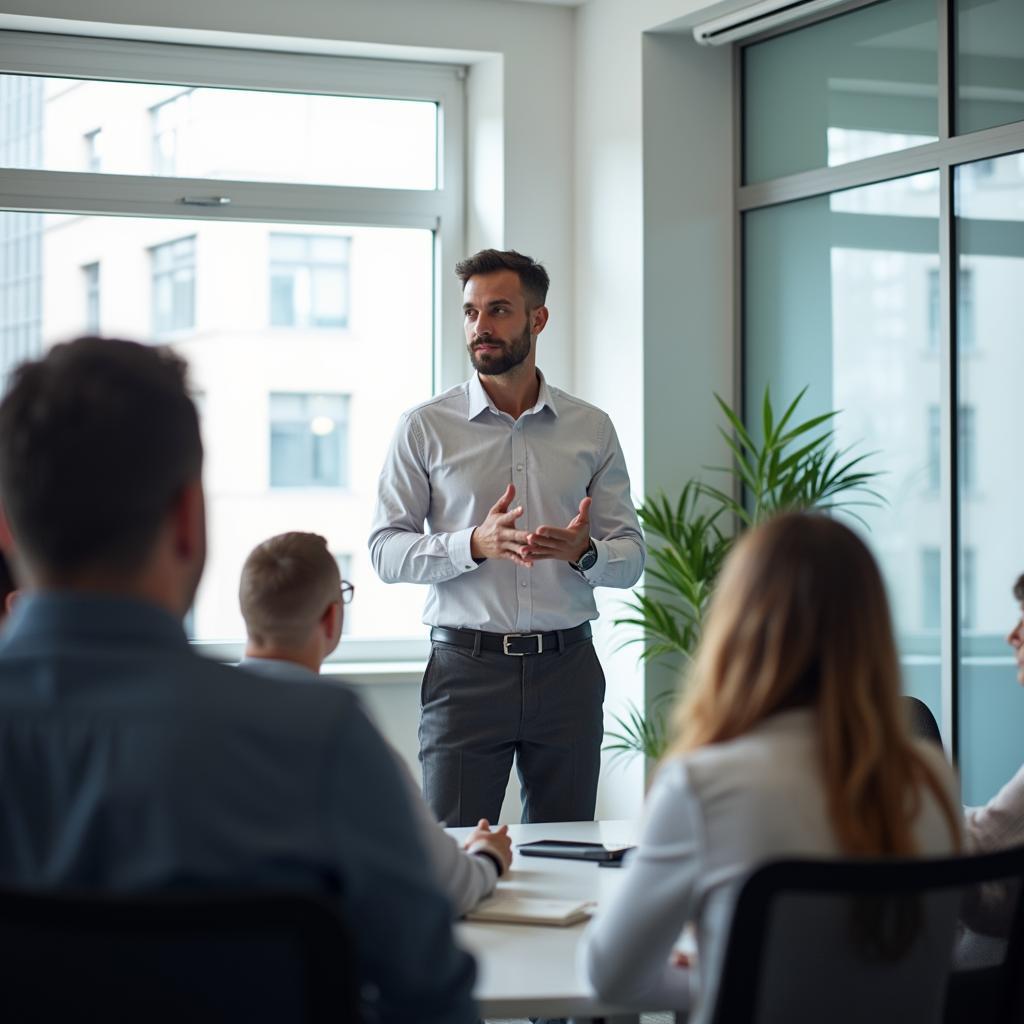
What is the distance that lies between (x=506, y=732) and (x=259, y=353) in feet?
7.61

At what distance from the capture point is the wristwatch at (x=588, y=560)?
3541 millimetres

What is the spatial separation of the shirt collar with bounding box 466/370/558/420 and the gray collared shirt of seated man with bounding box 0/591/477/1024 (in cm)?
261

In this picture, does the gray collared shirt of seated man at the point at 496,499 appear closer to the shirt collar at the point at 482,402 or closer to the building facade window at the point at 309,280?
the shirt collar at the point at 482,402

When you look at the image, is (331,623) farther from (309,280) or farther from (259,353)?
(309,280)

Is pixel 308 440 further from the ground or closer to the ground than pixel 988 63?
closer to the ground

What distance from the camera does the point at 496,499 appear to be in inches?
148

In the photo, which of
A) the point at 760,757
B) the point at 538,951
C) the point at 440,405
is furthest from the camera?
the point at 440,405

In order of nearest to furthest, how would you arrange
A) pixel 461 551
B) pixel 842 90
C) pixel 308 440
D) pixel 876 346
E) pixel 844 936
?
1. pixel 844 936
2. pixel 461 551
3. pixel 876 346
4. pixel 842 90
5. pixel 308 440

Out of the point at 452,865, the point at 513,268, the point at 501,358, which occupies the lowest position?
the point at 452,865

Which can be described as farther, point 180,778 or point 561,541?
point 561,541

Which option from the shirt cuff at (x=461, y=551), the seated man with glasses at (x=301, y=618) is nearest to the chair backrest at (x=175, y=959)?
the seated man with glasses at (x=301, y=618)

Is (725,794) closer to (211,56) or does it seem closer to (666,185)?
(666,185)

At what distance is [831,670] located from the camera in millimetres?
1572

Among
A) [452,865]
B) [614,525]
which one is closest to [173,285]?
[614,525]
